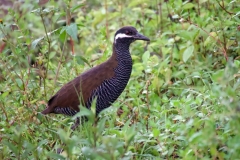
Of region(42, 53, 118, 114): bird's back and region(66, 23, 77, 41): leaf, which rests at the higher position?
region(66, 23, 77, 41): leaf

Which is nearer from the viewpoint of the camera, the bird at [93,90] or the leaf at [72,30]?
the leaf at [72,30]

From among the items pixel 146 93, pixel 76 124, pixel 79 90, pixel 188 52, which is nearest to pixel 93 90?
pixel 79 90

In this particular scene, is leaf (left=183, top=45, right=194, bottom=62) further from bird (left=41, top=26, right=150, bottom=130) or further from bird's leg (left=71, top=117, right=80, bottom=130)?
bird's leg (left=71, top=117, right=80, bottom=130)

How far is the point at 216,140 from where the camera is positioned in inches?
136

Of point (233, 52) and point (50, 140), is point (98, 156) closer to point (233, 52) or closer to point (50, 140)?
point (50, 140)

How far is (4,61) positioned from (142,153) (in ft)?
5.91

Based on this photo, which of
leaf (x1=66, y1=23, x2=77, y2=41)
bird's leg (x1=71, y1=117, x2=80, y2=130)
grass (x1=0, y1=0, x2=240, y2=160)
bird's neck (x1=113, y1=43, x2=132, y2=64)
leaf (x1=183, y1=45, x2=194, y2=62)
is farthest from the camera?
leaf (x1=183, y1=45, x2=194, y2=62)

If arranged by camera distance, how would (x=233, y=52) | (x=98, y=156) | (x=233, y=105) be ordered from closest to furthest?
(x=233, y=105) < (x=98, y=156) < (x=233, y=52)

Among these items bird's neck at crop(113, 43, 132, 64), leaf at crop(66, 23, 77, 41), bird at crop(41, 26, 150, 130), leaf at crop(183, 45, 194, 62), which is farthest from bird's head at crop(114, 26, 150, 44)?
leaf at crop(66, 23, 77, 41)

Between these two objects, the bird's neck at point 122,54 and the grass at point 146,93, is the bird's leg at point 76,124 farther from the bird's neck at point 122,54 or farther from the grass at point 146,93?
the bird's neck at point 122,54

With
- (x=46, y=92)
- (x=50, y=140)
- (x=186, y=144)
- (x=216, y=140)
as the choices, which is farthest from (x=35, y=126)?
(x=216, y=140)

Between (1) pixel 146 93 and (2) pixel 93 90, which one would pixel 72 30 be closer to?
(2) pixel 93 90

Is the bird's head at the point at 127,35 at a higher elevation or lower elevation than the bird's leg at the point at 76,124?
higher

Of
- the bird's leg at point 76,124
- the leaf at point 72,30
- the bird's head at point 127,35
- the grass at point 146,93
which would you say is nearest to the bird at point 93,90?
the bird's leg at point 76,124
